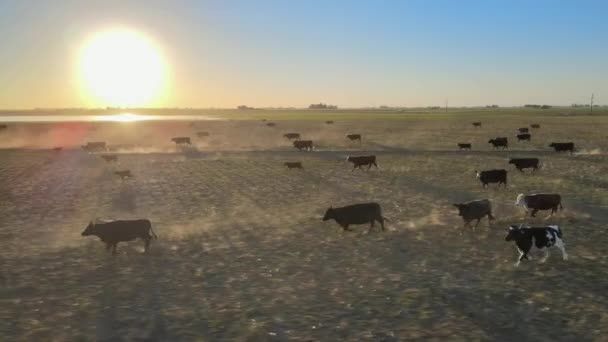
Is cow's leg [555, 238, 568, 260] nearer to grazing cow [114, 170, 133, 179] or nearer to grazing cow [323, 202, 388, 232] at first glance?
grazing cow [323, 202, 388, 232]

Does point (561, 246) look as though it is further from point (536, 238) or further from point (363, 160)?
point (363, 160)

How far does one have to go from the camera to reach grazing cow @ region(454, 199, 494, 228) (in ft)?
47.9

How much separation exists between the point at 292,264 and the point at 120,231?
4.58 metres

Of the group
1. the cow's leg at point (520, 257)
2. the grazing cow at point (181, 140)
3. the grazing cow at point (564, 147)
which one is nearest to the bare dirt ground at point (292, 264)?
the cow's leg at point (520, 257)

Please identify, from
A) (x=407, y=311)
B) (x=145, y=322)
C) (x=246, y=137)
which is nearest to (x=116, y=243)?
(x=145, y=322)

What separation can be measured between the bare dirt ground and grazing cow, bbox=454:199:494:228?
0.36 meters

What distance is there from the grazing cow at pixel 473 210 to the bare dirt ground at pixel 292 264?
36 centimetres

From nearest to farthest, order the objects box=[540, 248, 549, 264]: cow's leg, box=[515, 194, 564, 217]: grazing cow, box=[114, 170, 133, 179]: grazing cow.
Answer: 1. box=[540, 248, 549, 264]: cow's leg
2. box=[515, 194, 564, 217]: grazing cow
3. box=[114, 170, 133, 179]: grazing cow

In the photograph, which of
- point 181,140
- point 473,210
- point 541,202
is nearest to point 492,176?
point 541,202

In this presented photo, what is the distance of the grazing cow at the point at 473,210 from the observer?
1459 cm

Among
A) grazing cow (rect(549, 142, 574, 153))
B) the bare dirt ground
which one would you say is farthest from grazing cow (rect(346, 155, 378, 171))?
grazing cow (rect(549, 142, 574, 153))

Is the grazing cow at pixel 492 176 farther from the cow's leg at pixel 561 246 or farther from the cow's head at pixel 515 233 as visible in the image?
the cow's head at pixel 515 233

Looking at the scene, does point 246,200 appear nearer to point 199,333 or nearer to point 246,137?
point 199,333

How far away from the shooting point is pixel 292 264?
38.4 ft
